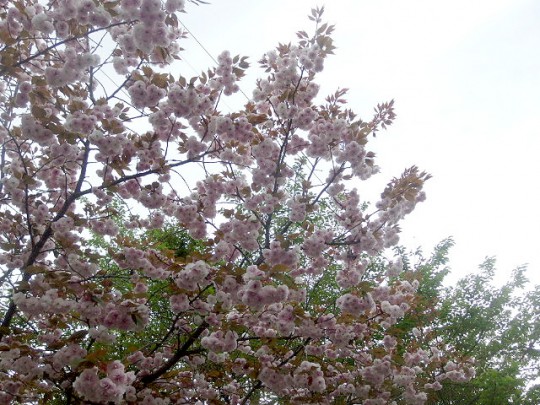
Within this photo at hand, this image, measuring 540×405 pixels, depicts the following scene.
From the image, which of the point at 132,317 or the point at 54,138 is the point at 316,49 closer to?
the point at 54,138

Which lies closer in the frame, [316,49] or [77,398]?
[77,398]

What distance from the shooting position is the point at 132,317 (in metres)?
3.50

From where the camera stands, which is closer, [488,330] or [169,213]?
[169,213]

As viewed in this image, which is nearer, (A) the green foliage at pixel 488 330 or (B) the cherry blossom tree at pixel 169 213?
(B) the cherry blossom tree at pixel 169 213

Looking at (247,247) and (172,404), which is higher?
(247,247)

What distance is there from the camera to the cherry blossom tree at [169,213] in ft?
11.3

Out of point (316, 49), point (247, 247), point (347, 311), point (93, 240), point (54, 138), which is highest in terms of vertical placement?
point (93, 240)

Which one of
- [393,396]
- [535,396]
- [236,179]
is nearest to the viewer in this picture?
[236,179]

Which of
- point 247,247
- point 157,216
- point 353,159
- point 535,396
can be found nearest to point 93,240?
point 157,216

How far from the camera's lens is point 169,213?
4.79 m

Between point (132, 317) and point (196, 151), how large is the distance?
1.70 m

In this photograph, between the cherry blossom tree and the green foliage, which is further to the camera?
the green foliage

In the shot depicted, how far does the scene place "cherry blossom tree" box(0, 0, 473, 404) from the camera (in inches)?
136

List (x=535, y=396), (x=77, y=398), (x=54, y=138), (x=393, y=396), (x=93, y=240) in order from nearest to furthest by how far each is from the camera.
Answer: (x=77, y=398) → (x=54, y=138) → (x=393, y=396) → (x=535, y=396) → (x=93, y=240)
